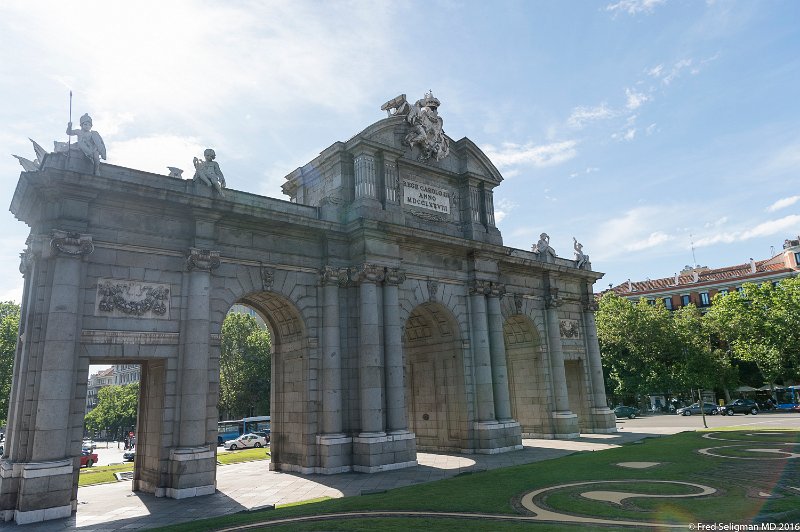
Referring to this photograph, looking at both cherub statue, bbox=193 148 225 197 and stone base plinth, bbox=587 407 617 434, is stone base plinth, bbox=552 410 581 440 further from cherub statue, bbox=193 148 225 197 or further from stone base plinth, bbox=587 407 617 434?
cherub statue, bbox=193 148 225 197

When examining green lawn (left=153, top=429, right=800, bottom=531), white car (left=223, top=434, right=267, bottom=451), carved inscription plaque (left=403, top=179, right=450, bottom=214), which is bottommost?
white car (left=223, top=434, right=267, bottom=451)

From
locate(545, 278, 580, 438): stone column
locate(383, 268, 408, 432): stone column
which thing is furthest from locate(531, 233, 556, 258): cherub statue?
locate(383, 268, 408, 432): stone column

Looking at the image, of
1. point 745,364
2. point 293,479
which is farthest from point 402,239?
point 745,364

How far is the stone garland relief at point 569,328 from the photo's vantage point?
36.2m

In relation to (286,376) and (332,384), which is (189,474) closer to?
(332,384)

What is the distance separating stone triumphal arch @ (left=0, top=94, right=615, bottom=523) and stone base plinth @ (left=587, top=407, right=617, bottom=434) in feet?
0.39

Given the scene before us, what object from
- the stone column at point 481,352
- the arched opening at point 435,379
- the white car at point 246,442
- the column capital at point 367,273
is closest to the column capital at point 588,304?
the stone column at point 481,352

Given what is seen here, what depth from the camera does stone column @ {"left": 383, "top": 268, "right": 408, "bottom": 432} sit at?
2394cm

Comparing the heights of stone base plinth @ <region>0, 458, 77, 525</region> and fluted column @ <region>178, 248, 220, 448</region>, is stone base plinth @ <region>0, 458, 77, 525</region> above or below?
below

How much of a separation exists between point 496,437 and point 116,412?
267 feet

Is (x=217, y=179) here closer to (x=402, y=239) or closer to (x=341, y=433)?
(x=402, y=239)

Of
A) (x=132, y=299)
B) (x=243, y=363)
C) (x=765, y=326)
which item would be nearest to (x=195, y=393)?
(x=132, y=299)

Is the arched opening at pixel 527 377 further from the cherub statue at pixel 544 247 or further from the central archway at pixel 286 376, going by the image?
the central archway at pixel 286 376

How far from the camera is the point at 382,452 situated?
74.5 feet
